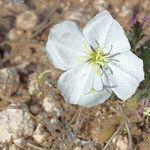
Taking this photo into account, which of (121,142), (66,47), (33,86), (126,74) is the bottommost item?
(121,142)

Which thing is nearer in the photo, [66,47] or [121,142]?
[66,47]

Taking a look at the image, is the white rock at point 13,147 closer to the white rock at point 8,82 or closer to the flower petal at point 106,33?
the white rock at point 8,82

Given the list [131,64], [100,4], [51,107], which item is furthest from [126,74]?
[100,4]

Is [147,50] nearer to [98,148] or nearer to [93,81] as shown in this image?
[93,81]

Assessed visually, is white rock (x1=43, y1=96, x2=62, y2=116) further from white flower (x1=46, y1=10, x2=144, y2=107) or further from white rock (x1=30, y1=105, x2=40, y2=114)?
white flower (x1=46, y1=10, x2=144, y2=107)

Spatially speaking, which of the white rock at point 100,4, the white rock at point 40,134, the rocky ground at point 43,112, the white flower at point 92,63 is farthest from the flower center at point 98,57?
the white rock at point 100,4

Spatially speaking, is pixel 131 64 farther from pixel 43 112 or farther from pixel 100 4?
pixel 100 4

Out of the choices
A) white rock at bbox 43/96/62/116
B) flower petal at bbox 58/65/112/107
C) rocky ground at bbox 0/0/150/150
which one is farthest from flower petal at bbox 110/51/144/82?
white rock at bbox 43/96/62/116

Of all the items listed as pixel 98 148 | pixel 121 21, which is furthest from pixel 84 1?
pixel 98 148
